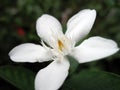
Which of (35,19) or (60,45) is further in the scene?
(35,19)

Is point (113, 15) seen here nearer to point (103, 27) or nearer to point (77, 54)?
point (103, 27)

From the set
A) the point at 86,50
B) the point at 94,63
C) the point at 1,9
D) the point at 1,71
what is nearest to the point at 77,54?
the point at 86,50

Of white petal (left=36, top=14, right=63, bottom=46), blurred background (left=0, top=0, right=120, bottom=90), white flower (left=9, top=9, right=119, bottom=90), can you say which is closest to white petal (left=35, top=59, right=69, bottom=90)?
white flower (left=9, top=9, right=119, bottom=90)

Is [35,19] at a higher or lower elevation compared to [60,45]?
lower

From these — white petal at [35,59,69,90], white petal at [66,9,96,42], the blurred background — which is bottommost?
the blurred background

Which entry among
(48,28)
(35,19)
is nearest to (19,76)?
(48,28)

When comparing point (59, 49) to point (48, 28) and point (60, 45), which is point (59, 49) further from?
point (48, 28)

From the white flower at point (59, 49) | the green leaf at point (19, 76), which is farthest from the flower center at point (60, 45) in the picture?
the green leaf at point (19, 76)

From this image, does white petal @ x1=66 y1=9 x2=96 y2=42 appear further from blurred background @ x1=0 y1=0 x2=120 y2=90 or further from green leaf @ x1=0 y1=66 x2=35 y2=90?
blurred background @ x1=0 y1=0 x2=120 y2=90
